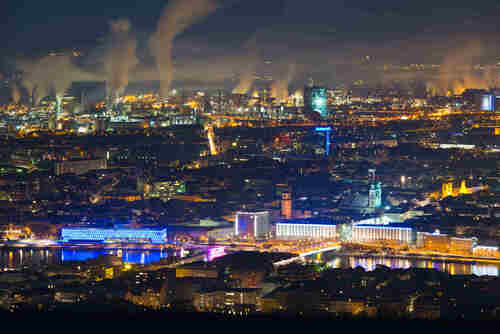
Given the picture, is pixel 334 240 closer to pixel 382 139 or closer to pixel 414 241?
pixel 414 241

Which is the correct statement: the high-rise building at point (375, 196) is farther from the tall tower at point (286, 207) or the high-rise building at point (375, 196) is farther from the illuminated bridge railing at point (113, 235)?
the illuminated bridge railing at point (113, 235)

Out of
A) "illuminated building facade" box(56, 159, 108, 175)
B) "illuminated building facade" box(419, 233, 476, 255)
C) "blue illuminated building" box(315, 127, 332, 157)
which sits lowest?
"illuminated building facade" box(419, 233, 476, 255)

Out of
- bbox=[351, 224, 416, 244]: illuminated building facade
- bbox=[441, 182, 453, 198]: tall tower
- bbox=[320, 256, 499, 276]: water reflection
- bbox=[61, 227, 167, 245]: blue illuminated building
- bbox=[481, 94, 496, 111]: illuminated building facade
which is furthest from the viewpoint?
bbox=[481, 94, 496, 111]: illuminated building facade

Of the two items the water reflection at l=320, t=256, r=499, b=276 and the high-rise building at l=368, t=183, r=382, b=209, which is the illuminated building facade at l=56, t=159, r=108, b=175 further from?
the water reflection at l=320, t=256, r=499, b=276

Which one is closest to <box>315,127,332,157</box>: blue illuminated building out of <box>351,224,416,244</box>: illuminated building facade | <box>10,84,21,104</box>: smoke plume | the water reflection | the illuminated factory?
<box>10,84,21,104</box>: smoke plume

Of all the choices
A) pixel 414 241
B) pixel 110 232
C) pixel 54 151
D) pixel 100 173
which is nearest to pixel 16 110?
pixel 54 151

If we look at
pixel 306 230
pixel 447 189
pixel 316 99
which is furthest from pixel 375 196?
pixel 316 99

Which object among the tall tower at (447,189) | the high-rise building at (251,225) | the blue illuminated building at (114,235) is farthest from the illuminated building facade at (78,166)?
the high-rise building at (251,225)
